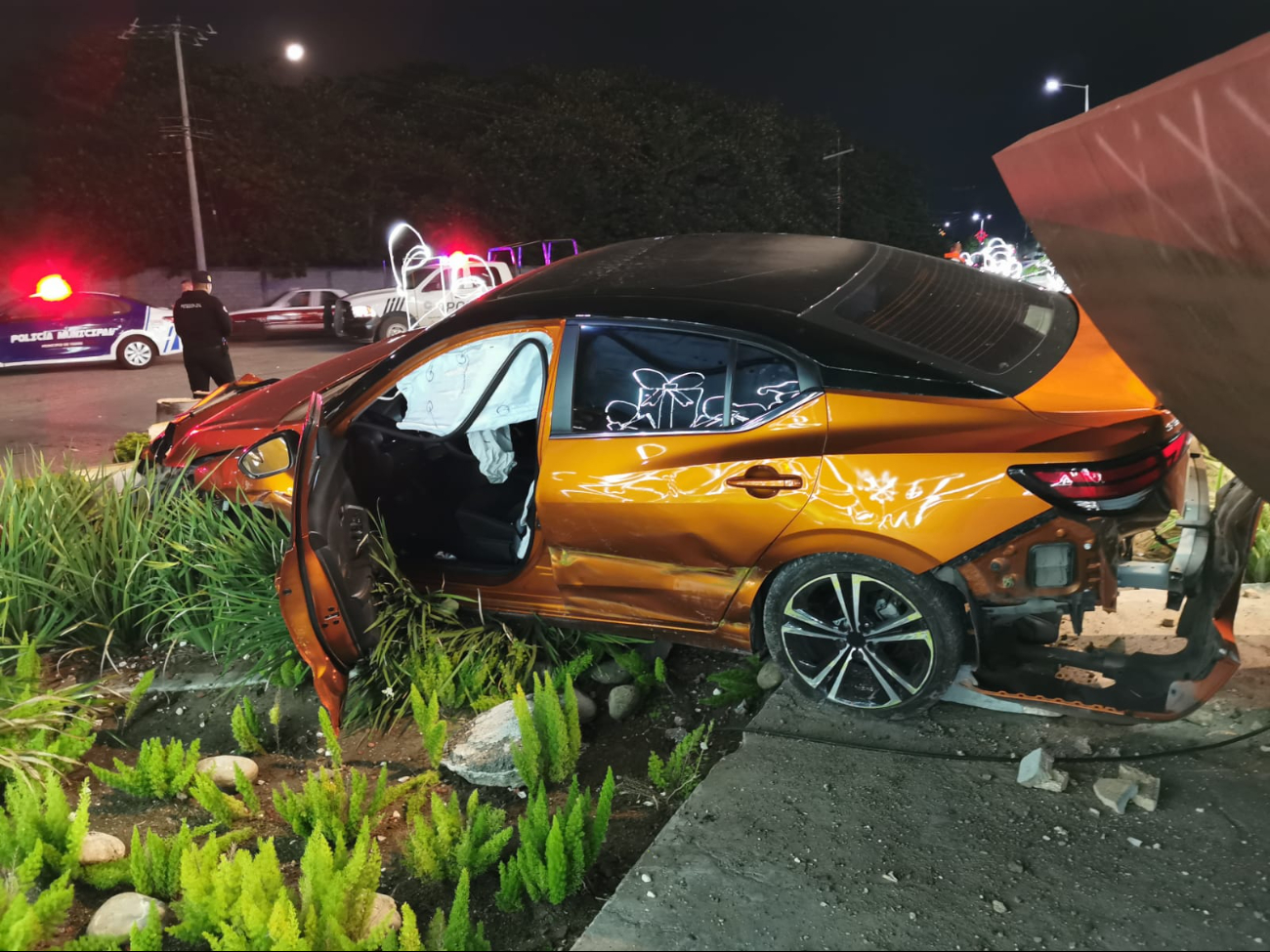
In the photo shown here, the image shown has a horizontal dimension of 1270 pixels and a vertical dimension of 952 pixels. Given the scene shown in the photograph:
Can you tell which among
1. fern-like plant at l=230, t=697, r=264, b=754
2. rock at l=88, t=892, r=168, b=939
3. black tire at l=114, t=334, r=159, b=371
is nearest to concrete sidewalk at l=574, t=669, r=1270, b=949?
rock at l=88, t=892, r=168, b=939

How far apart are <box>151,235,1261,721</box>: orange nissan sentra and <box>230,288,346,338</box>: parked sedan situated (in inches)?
637

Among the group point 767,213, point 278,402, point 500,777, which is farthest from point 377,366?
point 767,213

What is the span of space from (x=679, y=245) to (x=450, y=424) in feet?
4.44

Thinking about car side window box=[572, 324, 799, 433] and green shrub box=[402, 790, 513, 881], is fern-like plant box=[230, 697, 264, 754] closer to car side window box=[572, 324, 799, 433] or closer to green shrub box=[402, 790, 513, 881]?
green shrub box=[402, 790, 513, 881]

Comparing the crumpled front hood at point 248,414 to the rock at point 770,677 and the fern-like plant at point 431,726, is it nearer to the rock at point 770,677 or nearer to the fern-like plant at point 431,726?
the fern-like plant at point 431,726

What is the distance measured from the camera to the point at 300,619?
3287mm

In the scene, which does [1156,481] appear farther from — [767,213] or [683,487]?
[767,213]

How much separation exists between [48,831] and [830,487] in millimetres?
2581

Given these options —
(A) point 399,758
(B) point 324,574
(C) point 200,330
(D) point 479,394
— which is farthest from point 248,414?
(C) point 200,330

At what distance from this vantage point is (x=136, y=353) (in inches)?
579

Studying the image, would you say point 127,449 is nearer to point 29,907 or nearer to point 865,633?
point 29,907

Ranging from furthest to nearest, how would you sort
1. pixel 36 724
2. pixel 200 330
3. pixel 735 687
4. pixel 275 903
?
pixel 200 330 → pixel 735 687 → pixel 36 724 → pixel 275 903

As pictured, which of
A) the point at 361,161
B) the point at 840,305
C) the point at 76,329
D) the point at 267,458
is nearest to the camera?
the point at 840,305

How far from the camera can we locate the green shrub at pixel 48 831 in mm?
2691
